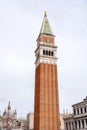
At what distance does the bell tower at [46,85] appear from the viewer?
53.5 metres

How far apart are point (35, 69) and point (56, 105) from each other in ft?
43.8

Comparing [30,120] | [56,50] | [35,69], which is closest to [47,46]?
[56,50]

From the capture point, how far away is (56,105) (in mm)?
55750

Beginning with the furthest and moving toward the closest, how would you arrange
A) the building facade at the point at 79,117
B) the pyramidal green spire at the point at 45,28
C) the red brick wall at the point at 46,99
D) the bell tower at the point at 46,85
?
the pyramidal green spire at the point at 45,28, the building facade at the point at 79,117, the bell tower at the point at 46,85, the red brick wall at the point at 46,99

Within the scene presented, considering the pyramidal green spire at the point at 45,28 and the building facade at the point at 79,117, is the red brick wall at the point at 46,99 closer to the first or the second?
the building facade at the point at 79,117

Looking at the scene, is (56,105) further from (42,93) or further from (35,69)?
(35,69)

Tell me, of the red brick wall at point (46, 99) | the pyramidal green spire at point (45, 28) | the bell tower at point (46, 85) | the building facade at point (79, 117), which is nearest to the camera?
the red brick wall at point (46, 99)

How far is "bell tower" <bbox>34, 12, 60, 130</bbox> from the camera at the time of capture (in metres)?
53.5

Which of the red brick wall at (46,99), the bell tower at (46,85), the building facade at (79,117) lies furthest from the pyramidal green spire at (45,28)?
the building facade at (79,117)

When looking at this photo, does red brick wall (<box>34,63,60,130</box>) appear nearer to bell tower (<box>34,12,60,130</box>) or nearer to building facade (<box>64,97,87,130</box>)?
bell tower (<box>34,12,60,130</box>)

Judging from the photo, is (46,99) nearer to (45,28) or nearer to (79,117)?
(79,117)

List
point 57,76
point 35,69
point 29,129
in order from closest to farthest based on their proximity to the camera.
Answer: point 57,76 → point 35,69 → point 29,129

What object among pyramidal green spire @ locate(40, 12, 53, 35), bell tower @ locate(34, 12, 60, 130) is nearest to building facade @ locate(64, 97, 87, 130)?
bell tower @ locate(34, 12, 60, 130)

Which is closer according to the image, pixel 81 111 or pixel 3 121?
pixel 81 111
